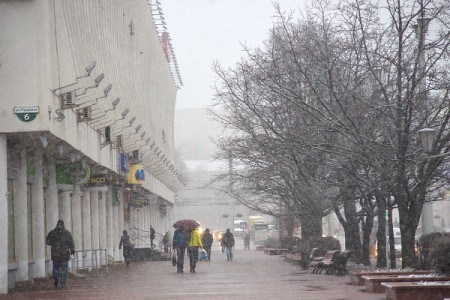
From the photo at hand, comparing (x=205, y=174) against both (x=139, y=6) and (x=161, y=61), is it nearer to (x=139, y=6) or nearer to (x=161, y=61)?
(x=161, y=61)

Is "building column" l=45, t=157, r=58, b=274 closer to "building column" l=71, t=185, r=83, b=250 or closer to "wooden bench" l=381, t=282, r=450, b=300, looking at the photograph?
"building column" l=71, t=185, r=83, b=250

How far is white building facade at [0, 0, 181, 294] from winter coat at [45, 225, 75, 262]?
1469mm

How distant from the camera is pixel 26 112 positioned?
21234 millimetres

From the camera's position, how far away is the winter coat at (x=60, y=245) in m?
23.0

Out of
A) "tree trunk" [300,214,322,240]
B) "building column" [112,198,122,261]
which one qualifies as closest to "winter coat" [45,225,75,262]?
"tree trunk" [300,214,322,240]

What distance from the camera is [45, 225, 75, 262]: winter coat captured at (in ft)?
75.6

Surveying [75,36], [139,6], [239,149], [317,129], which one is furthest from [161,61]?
[317,129]

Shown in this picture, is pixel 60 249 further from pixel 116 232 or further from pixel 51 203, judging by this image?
pixel 116 232

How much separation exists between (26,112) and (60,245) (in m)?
3.82

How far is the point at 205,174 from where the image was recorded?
149 meters

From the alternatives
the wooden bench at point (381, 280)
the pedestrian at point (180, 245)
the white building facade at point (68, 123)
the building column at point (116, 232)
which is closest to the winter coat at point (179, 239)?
the pedestrian at point (180, 245)

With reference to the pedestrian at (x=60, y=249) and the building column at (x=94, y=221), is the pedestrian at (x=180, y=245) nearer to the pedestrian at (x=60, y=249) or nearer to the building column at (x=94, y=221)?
the pedestrian at (x=60, y=249)

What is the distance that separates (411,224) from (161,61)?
4556 cm

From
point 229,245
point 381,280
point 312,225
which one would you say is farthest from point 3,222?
point 229,245
